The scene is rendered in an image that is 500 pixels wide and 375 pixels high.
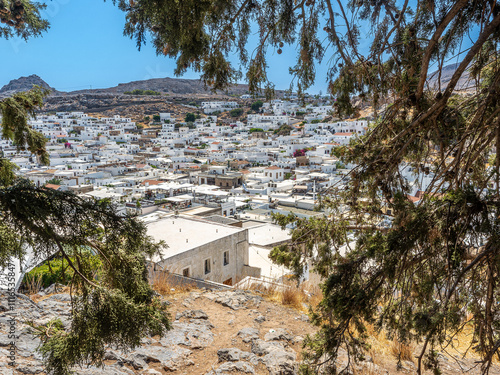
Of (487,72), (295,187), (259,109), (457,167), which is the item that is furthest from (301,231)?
(259,109)

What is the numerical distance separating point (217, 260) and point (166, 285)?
369cm

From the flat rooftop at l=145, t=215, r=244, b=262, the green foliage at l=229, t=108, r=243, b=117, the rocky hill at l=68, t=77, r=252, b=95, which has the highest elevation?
the rocky hill at l=68, t=77, r=252, b=95

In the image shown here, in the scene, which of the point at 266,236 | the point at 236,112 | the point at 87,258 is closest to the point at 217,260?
the point at 266,236

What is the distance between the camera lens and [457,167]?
9.50 feet

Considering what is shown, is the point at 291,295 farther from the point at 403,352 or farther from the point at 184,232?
the point at 184,232

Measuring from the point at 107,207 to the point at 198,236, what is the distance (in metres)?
7.81

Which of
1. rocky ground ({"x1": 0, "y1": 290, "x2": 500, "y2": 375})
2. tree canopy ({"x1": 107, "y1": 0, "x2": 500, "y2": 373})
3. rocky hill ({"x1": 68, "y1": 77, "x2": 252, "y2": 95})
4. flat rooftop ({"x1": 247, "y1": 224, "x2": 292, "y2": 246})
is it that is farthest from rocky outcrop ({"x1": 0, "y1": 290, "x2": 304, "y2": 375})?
rocky hill ({"x1": 68, "y1": 77, "x2": 252, "y2": 95})

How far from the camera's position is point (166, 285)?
6.16 meters

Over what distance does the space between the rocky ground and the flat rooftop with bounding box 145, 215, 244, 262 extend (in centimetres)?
343

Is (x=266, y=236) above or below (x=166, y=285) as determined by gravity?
below

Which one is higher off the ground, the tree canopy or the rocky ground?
the tree canopy

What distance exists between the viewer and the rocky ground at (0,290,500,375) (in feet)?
12.1

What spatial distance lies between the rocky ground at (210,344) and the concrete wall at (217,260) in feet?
9.08

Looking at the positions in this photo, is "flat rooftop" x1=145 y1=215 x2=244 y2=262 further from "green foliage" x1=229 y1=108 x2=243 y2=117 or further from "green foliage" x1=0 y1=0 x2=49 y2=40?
"green foliage" x1=229 y1=108 x2=243 y2=117
